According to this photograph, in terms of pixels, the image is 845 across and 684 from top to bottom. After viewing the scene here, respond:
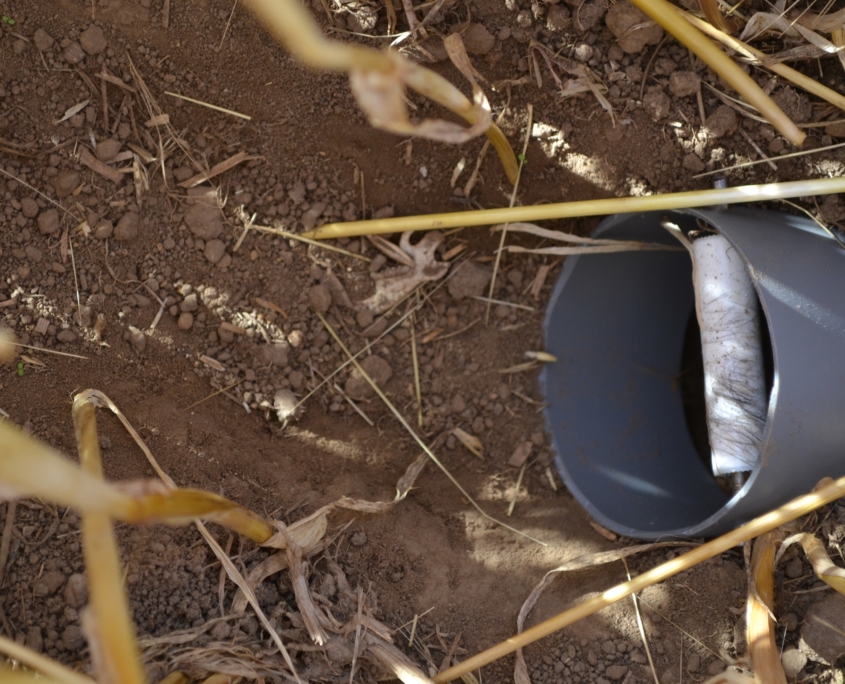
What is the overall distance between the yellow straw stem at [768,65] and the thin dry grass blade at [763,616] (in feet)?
2.71

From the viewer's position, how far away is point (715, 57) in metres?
1.34

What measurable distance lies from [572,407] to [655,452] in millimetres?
242

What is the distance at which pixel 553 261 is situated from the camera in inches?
66.1

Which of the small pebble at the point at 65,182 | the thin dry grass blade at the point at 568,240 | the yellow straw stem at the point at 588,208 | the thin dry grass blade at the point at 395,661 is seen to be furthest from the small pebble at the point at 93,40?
the thin dry grass blade at the point at 395,661

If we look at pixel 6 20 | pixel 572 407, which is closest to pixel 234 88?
pixel 6 20

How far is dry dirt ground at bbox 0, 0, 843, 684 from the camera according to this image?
4.42 ft

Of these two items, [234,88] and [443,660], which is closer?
[443,660]

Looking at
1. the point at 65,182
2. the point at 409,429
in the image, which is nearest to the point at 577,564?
the point at 409,429

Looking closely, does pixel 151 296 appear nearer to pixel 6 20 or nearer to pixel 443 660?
pixel 6 20

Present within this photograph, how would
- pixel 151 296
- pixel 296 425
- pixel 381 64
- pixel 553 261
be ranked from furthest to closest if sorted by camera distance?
pixel 553 261, pixel 296 425, pixel 151 296, pixel 381 64

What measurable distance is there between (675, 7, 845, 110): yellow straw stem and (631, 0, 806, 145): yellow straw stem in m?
0.02

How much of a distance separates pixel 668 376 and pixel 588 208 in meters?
0.63

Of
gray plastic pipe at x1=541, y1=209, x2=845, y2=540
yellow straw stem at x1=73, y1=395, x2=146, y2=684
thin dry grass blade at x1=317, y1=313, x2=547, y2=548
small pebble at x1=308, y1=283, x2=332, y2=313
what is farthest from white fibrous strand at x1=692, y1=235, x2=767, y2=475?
yellow straw stem at x1=73, y1=395, x2=146, y2=684

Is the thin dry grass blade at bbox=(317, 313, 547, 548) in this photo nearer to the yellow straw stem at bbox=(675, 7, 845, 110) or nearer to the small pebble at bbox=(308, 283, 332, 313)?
the small pebble at bbox=(308, 283, 332, 313)
